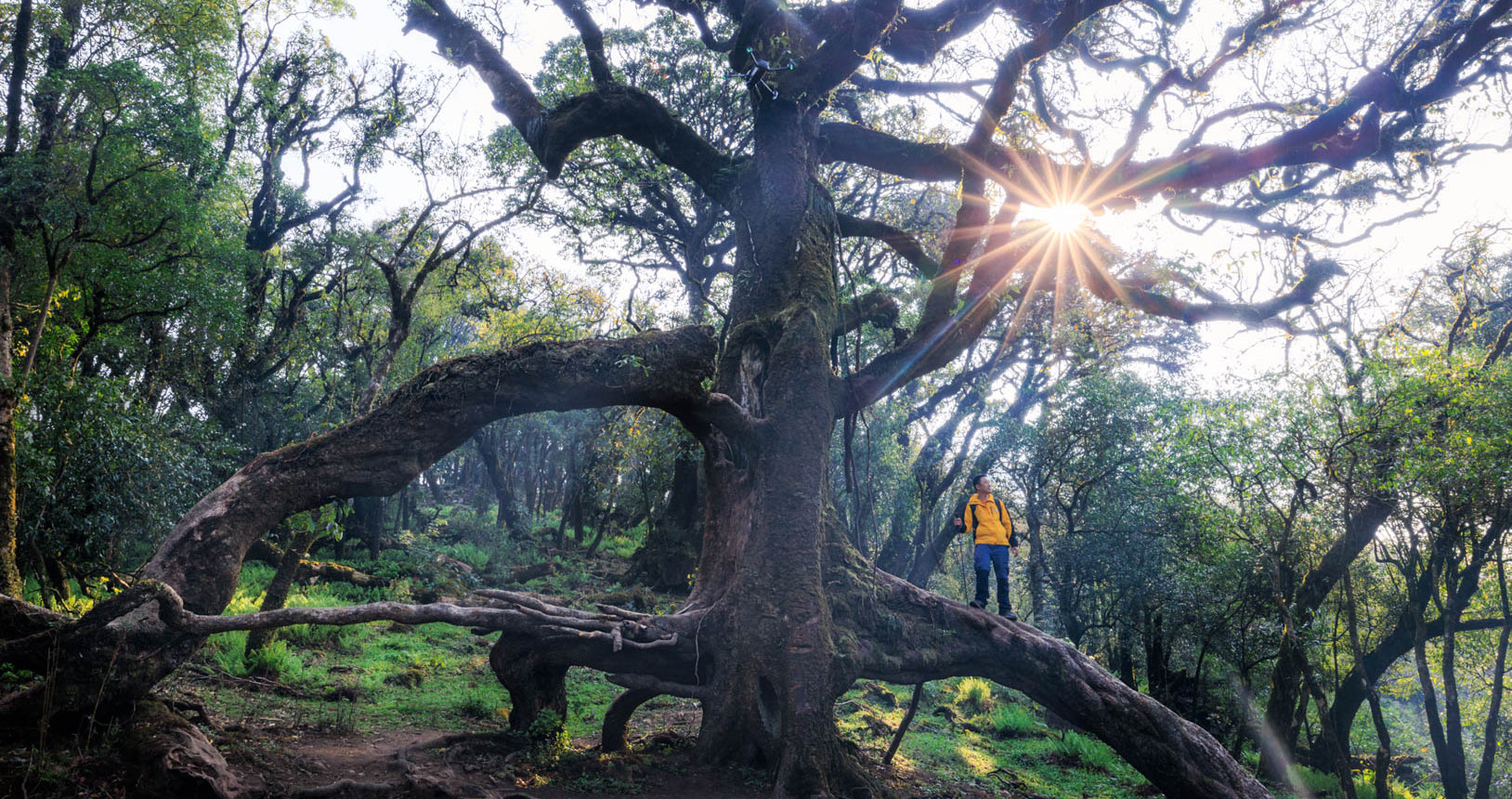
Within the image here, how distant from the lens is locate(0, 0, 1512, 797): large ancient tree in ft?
19.2

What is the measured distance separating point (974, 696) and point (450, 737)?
11648mm

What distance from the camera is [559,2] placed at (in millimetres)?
9477

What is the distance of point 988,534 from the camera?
9195 millimetres

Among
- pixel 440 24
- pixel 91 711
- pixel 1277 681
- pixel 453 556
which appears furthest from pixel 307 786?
pixel 453 556

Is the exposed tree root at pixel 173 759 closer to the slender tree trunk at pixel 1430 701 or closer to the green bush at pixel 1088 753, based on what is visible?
the green bush at pixel 1088 753

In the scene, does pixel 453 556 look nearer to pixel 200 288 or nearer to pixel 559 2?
pixel 200 288

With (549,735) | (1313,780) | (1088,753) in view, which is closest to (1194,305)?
(1088,753)

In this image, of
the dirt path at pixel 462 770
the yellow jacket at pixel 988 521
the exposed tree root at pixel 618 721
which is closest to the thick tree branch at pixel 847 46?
the yellow jacket at pixel 988 521

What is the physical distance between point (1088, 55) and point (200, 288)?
53.0 feet

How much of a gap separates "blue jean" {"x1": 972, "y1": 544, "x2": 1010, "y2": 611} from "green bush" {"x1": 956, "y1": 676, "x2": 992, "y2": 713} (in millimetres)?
6574

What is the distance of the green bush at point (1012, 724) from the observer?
520 inches

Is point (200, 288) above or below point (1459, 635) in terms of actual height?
above

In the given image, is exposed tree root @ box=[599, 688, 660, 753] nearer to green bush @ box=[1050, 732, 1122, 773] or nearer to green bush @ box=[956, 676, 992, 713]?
green bush @ box=[1050, 732, 1122, 773]

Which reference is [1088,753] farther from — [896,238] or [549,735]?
[549,735]
